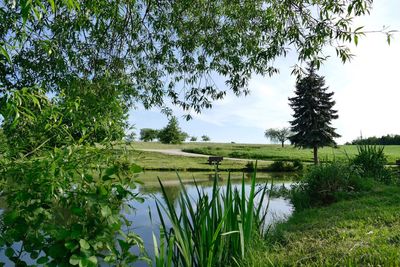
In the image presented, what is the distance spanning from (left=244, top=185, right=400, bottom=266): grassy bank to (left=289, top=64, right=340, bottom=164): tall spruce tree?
27.5 m

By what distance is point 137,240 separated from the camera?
2.28 meters

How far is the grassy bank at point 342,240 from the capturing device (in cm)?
288

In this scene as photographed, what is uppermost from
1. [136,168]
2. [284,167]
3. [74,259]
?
[136,168]

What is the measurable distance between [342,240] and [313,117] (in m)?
30.5

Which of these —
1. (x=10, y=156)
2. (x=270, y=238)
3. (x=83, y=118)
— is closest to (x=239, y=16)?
(x=270, y=238)

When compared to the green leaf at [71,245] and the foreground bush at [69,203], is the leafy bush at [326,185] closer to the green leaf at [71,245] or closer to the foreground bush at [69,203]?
the foreground bush at [69,203]

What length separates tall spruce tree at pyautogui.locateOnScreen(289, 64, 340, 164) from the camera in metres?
32.7

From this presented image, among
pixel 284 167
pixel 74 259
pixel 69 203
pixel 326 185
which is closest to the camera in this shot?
pixel 74 259

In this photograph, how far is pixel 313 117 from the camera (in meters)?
32.8

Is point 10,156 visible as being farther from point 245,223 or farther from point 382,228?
point 382,228

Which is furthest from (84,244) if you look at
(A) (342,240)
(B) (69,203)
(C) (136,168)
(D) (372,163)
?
(D) (372,163)

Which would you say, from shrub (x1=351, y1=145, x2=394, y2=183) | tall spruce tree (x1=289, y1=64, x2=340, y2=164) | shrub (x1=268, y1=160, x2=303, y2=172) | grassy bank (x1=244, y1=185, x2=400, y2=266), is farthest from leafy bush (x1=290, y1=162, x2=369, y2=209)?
tall spruce tree (x1=289, y1=64, x2=340, y2=164)

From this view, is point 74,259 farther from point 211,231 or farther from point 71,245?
point 211,231

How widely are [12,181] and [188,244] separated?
1508 mm
